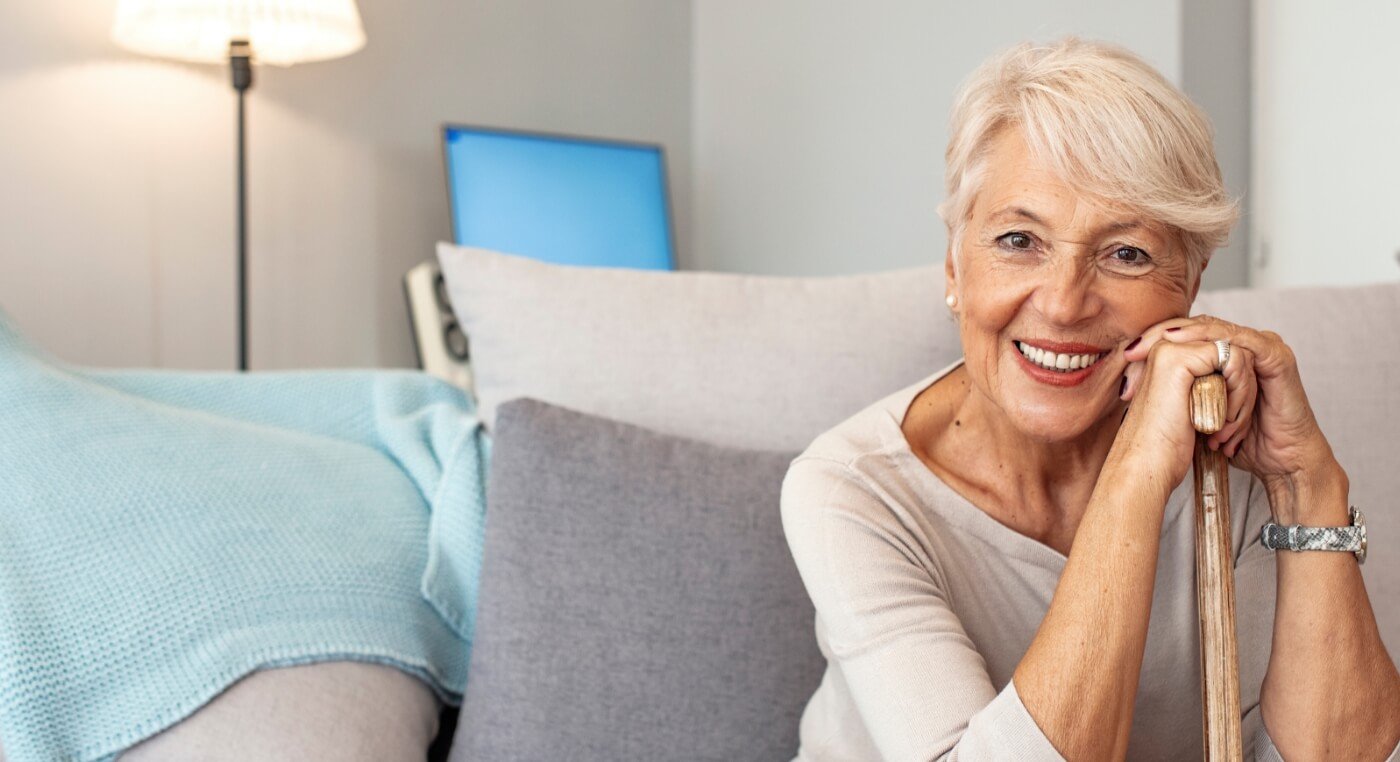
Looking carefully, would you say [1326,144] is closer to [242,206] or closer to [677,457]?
[677,457]

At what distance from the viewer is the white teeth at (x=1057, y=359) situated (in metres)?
1.19

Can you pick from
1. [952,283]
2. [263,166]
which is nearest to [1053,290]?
[952,283]

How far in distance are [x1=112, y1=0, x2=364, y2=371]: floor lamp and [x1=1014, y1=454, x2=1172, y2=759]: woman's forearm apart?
1744mm

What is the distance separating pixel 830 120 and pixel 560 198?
2.94 feet

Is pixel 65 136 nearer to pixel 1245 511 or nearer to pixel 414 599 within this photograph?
pixel 414 599

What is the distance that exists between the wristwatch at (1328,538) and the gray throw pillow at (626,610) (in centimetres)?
48

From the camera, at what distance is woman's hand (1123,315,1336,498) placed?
1.11 m

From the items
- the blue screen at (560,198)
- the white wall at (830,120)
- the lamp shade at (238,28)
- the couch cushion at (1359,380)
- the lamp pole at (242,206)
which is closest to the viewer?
the couch cushion at (1359,380)

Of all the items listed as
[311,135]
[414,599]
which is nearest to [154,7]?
[311,135]

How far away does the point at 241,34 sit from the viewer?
7.73 feet

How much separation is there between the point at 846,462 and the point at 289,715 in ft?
1.96

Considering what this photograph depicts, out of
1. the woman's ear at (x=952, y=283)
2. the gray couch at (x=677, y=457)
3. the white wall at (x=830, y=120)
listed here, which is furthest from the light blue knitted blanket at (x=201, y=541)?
the white wall at (x=830, y=120)

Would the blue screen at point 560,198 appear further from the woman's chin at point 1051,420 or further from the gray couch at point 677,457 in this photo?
the woman's chin at point 1051,420

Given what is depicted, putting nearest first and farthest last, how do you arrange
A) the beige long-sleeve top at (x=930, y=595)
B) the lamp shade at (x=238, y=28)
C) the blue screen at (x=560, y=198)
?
the beige long-sleeve top at (x=930, y=595) → the lamp shade at (x=238, y=28) → the blue screen at (x=560, y=198)
